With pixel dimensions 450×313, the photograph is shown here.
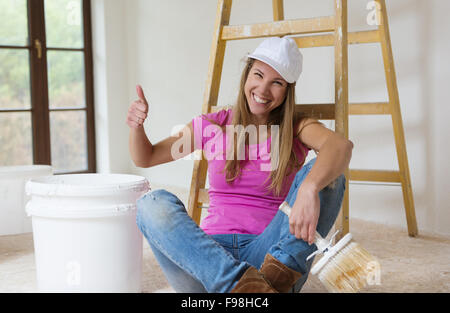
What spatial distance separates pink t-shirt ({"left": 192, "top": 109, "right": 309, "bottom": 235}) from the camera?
5.36ft

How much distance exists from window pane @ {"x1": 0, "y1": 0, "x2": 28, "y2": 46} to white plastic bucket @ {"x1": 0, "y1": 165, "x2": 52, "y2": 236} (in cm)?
198

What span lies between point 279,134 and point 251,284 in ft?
1.86

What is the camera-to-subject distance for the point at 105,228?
5.21 ft

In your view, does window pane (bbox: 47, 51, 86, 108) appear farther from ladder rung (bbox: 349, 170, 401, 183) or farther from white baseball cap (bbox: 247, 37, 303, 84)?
white baseball cap (bbox: 247, 37, 303, 84)

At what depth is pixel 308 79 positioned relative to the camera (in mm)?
3158

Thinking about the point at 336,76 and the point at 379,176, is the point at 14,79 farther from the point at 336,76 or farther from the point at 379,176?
the point at 336,76

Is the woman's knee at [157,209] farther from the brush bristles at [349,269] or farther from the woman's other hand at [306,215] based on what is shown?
the brush bristles at [349,269]

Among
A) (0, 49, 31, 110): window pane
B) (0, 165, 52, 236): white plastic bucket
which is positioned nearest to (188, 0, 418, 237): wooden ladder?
(0, 165, 52, 236): white plastic bucket

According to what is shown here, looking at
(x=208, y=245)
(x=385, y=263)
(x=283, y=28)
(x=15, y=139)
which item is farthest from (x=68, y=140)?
(x=208, y=245)

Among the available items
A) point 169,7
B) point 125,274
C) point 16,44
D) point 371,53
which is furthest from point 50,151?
point 125,274

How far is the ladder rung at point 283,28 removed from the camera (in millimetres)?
1916

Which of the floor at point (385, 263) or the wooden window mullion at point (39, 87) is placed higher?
the wooden window mullion at point (39, 87)

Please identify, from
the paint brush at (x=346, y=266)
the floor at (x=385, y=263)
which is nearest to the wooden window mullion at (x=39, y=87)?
the floor at (x=385, y=263)
